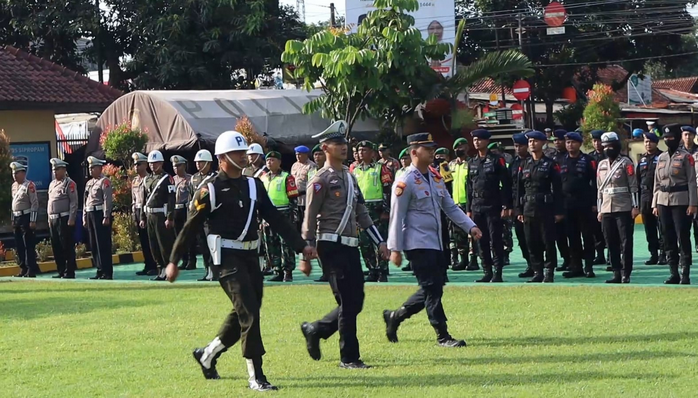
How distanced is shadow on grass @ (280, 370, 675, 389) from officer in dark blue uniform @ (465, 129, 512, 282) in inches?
279

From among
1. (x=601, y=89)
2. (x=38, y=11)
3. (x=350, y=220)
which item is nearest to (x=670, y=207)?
(x=350, y=220)

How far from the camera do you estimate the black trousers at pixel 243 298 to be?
848cm

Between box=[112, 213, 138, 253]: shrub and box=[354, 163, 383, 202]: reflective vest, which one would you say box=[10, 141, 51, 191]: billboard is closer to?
box=[112, 213, 138, 253]: shrub

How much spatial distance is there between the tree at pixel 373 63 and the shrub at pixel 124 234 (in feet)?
20.9

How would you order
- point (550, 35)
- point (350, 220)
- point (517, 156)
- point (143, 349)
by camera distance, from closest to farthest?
point (350, 220)
point (143, 349)
point (517, 156)
point (550, 35)

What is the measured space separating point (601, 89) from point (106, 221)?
2216 centimetres

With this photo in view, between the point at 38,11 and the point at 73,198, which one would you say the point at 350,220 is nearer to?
the point at 73,198

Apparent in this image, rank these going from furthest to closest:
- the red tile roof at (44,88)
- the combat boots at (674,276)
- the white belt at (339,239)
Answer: the red tile roof at (44,88) < the combat boots at (674,276) < the white belt at (339,239)

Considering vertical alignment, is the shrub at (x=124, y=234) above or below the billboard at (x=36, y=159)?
below

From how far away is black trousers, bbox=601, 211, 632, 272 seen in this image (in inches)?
582

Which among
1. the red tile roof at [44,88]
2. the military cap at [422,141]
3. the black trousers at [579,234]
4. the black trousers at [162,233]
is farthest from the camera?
the red tile roof at [44,88]

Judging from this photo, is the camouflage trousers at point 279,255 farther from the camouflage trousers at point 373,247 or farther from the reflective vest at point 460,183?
the reflective vest at point 460,183

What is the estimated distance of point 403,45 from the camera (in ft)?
90.5

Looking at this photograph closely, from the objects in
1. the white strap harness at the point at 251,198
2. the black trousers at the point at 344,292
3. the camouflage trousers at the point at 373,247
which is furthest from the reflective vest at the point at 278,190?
the white strap harness at the point at 251,198
